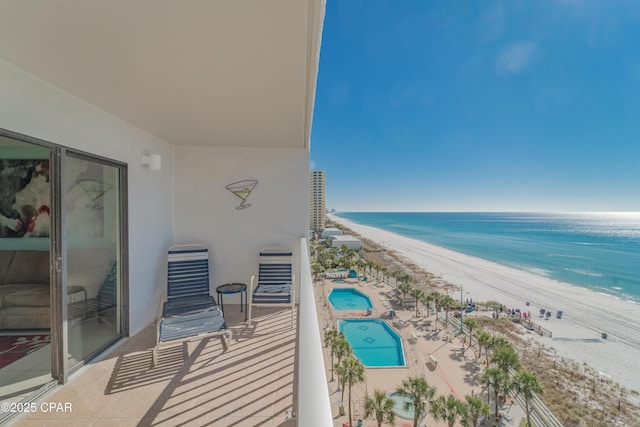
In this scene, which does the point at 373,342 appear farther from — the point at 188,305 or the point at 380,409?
the point at 188,305

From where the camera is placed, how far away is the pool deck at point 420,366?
24.3 ft

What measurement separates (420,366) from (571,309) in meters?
11.8

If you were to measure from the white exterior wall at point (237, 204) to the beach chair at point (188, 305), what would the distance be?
40cm

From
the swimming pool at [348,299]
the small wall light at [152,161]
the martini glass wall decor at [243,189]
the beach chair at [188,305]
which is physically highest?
the small wall light at [152,161]

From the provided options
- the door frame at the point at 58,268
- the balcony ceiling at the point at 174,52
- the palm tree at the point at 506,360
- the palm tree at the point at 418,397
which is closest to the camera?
the balcony ceiling at the point at 174,52

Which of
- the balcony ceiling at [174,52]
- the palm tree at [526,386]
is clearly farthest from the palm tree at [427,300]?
the balcony ceiling at [174,52]

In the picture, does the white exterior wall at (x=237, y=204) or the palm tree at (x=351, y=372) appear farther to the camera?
the palm tree at (x=351, y=372)

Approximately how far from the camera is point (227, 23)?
1.34 m

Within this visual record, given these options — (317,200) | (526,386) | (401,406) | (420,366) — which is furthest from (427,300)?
(317,200)

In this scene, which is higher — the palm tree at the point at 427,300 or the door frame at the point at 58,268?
the door frame at the point at 58,268

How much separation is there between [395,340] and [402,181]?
133 ft

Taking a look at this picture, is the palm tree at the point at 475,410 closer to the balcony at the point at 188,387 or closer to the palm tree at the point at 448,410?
the palm tree at the point at 448,410

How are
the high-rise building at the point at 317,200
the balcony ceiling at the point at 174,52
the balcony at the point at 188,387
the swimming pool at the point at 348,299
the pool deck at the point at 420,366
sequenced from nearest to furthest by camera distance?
the balcony ceiling at the point at 174,52 < the balcony at the point at 188,387 < the pool deck at the point at 420,366 < the swimming pool at the point at 348,299 < the high-rise building at the point at 317,200

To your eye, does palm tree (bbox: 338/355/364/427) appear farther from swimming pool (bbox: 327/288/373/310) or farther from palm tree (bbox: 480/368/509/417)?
swimming pool (bbox: 327/288/373/310)
